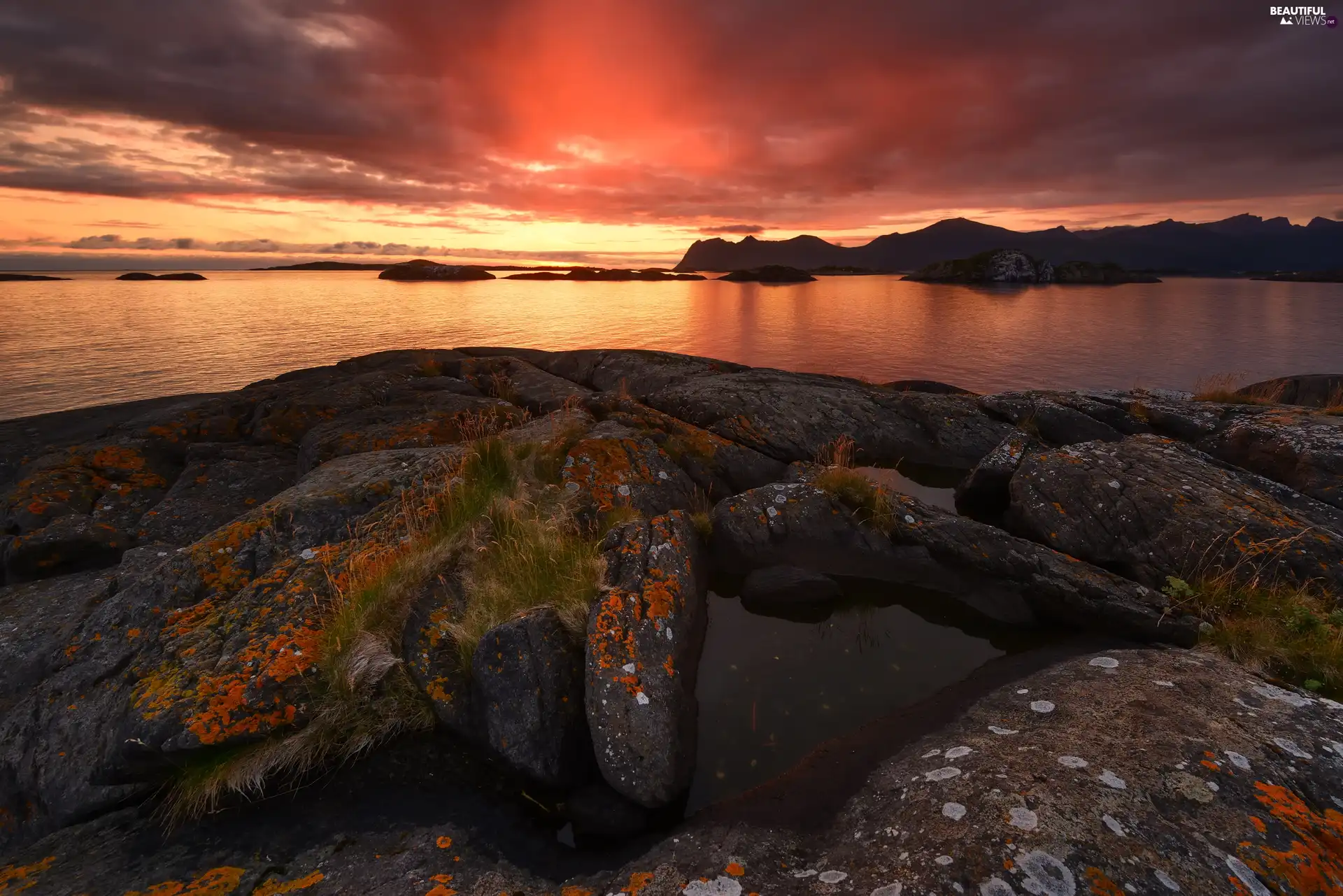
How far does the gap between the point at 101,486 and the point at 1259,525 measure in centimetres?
2071

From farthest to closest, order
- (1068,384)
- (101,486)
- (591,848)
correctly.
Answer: (1068,384) → (101,486) → (591,848)

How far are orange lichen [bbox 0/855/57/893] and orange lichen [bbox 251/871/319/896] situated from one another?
1794 mm

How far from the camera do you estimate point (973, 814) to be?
13.4ft

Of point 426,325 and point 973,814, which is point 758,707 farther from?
Answer: point 426,325

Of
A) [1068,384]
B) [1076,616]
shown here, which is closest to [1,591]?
[1076,616]

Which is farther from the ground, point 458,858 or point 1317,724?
point 1317,724

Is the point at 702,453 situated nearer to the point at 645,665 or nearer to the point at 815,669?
the point at 815,669

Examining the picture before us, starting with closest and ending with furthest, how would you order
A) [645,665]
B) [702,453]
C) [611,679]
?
[611,679] → [645,665] → [702,453]

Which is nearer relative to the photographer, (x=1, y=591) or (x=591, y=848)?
(x=591, y=848)

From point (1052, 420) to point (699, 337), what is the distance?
143ft

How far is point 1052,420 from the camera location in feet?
52.2

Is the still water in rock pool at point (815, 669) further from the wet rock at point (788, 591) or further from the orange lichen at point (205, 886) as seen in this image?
the orange lichen at point (205, 886)

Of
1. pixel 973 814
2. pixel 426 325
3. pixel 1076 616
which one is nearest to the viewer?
pixel 973 814

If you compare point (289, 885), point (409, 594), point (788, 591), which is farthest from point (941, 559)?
point (289, 885)
